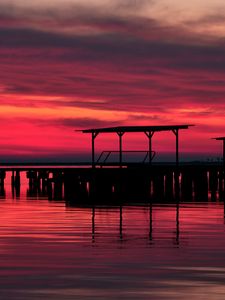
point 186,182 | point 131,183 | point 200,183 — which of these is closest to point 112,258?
point 131,183

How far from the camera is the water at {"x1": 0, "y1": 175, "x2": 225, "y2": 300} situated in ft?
53.3

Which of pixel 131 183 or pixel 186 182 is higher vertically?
pixel 186 182

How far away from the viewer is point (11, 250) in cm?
2272

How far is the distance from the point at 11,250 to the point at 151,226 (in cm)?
939

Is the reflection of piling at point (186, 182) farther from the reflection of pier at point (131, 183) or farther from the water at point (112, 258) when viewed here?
the water at point (112, 258)

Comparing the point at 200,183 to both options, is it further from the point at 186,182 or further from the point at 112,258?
the point at 112,258

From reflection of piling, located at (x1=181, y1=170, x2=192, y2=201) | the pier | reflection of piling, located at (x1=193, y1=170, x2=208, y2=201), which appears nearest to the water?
the pier

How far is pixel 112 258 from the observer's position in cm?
2094

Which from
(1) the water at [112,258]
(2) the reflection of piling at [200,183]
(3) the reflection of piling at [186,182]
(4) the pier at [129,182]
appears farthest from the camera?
(3) the reflection of piling at [186,182]

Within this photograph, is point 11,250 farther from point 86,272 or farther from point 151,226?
point 151,226

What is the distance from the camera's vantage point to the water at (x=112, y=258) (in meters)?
16.2

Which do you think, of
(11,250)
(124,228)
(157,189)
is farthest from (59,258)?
(157,189)

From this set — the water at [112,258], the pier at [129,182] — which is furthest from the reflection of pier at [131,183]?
the water at [112,258]

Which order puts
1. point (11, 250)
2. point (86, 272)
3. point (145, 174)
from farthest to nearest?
point (145, 174) < point (11, 250) < point (86, 272)
